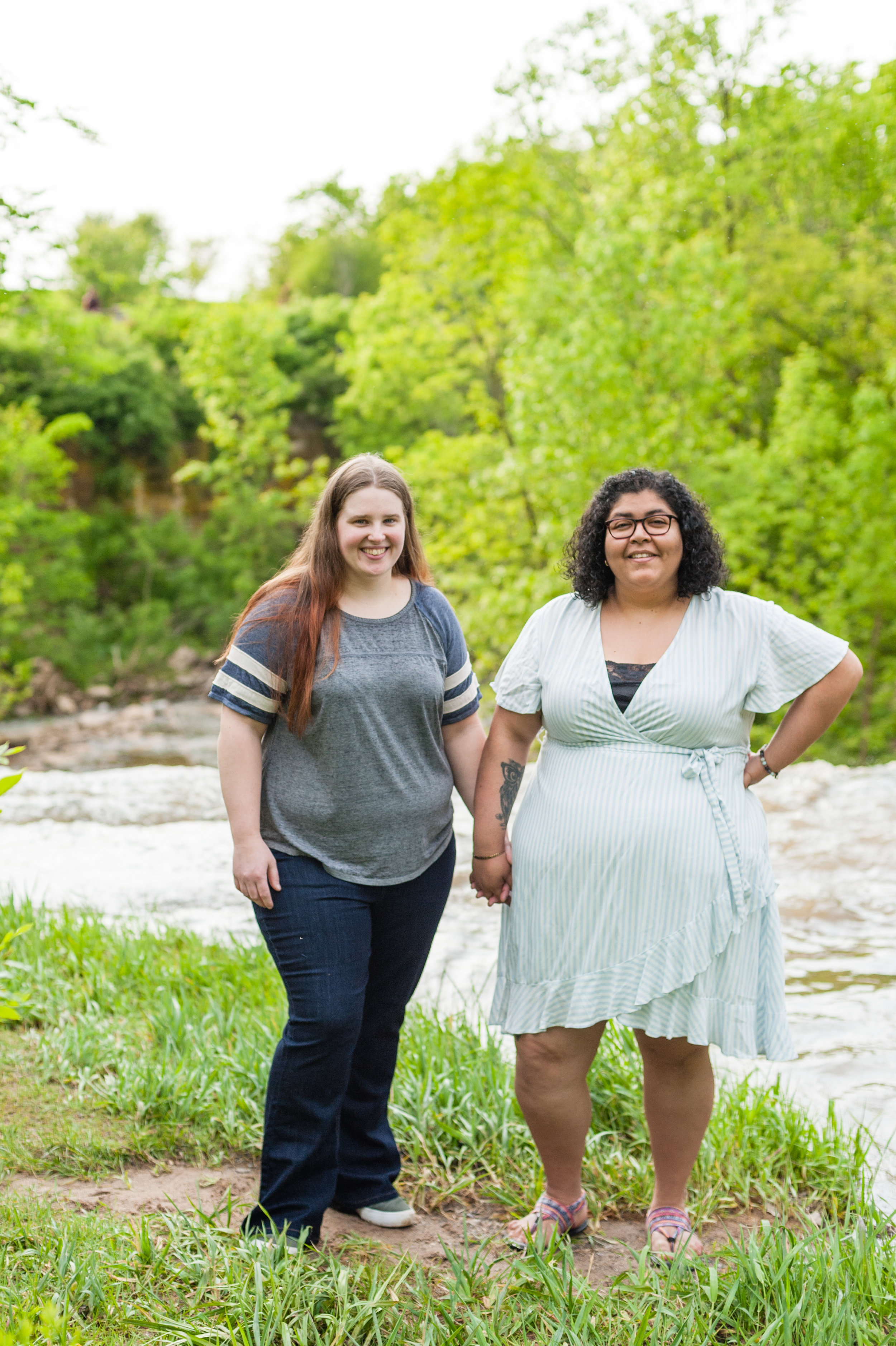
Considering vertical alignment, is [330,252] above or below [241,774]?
above

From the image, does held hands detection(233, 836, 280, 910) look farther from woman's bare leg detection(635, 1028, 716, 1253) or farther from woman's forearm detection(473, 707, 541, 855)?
woman's bare leg detection(635, 1028, 716, 1253)

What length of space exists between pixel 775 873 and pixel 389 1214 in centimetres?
488

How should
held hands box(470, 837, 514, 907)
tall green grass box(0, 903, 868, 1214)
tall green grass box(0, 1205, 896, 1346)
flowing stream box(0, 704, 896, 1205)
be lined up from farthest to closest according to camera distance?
flowing stream box(0, 704, 896, 1205) < tall green grass box(0, 903, 868, 1214) < held hands box(470, 837, 514, 907) < tall green grass box(0, 1205, 896, 1346)

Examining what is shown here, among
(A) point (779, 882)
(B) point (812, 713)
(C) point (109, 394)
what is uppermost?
(C) point (109, 394)

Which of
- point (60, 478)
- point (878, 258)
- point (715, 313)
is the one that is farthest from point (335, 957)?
point (60, 478)

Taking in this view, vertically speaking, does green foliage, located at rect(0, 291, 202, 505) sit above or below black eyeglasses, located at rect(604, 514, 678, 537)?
above

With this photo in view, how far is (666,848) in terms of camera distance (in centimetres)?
235

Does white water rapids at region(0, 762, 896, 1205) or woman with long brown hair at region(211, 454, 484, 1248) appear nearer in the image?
woman with long brown hair at region(211, 454, 484, 1248)

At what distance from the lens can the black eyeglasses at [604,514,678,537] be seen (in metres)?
2.47

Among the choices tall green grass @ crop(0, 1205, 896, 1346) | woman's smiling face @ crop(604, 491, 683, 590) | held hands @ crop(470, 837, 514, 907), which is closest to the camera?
tall green grass @ crop(0, 1205, 896, 1346)

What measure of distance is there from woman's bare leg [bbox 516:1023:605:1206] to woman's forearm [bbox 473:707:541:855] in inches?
18.4

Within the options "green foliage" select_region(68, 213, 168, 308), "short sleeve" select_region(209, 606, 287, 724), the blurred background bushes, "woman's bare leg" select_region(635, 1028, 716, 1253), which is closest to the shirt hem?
"short sleeve" select_region(209, 606, 287, 724)

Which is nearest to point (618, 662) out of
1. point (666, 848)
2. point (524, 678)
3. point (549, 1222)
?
point (524, 678)

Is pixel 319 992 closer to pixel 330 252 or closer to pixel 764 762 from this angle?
pixel 764 762
